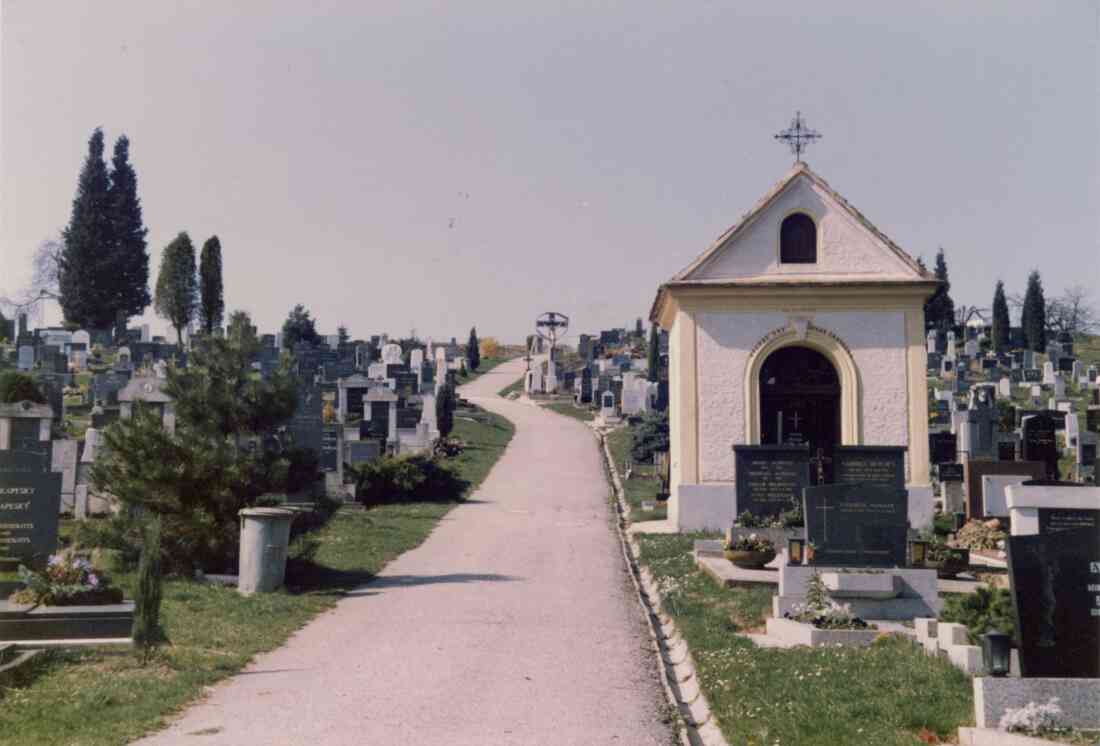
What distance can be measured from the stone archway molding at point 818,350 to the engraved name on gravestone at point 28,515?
13495 millimetres

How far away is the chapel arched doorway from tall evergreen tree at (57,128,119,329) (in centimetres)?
5073

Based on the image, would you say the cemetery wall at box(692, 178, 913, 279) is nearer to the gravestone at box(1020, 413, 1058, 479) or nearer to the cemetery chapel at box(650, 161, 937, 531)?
the cemetery chapel at box(650, 161, 937, 531)

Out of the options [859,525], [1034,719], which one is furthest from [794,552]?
[1034,719]

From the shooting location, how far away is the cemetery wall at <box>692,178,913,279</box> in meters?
21.9

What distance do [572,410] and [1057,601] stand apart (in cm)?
4742

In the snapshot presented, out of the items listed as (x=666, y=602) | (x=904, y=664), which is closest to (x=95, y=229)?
(x=666, y=602)

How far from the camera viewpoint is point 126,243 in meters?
64.2

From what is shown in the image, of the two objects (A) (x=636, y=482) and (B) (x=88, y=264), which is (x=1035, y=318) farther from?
(B) (x=88, y=264)

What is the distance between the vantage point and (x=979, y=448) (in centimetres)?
2625

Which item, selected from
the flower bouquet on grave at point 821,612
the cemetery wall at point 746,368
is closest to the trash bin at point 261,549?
the flower bouquet on grave at point 821,612

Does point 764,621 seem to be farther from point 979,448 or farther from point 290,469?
point 979,448

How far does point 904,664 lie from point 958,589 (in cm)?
514

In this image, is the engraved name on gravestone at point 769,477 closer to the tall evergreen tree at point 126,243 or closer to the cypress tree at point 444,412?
the cypress tree at point 444,412

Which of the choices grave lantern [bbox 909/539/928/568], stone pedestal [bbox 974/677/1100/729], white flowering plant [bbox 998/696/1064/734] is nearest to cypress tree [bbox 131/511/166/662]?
stone pedestal [bbox 974/677/1100/729]
